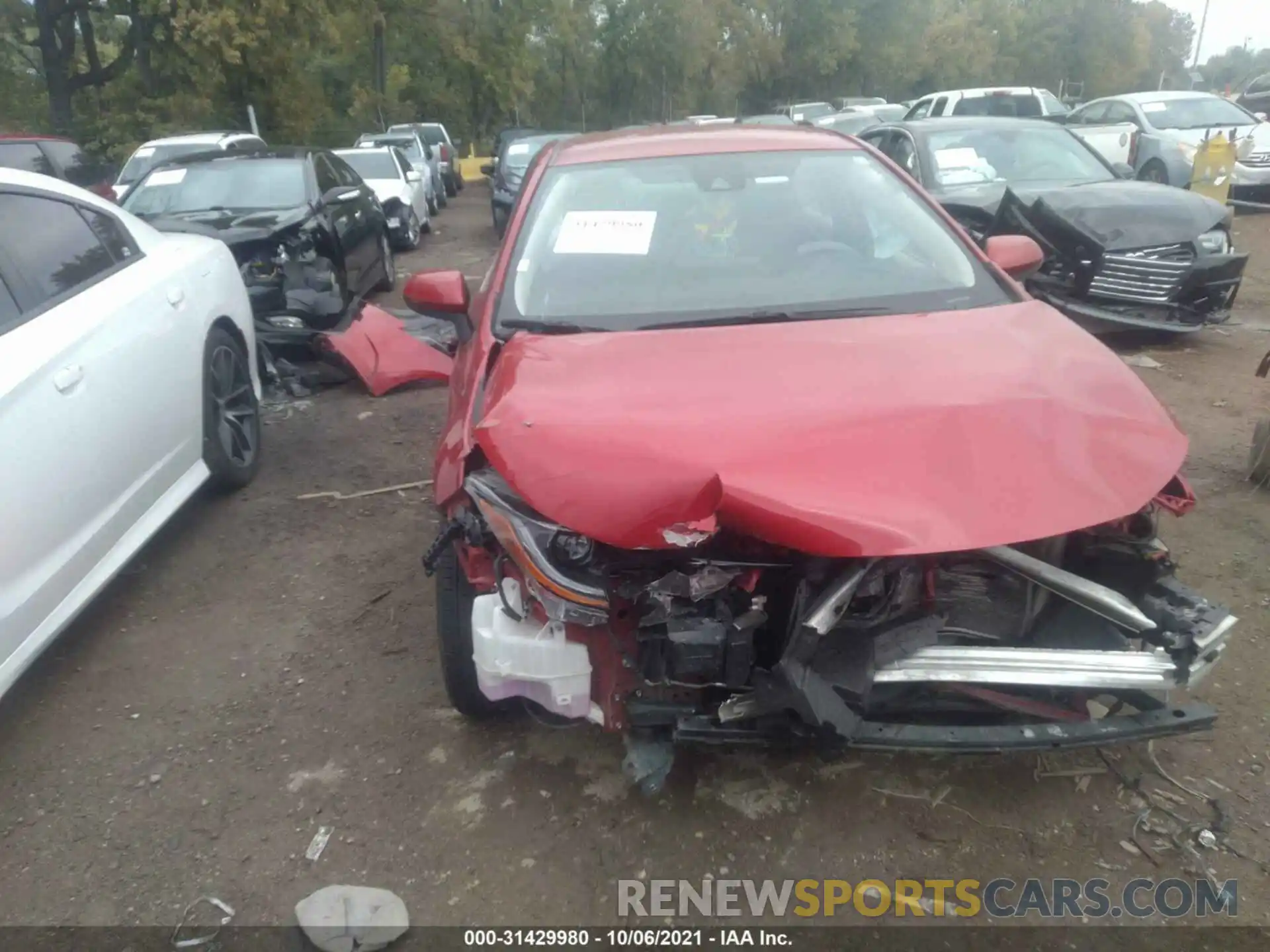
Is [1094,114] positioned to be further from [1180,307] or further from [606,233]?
[606,233]

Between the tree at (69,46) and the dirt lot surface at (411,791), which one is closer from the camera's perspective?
the dirt lot surface at (411,791)

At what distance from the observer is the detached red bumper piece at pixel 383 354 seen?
253 inches

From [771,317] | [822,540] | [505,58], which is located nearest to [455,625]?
[822,540]

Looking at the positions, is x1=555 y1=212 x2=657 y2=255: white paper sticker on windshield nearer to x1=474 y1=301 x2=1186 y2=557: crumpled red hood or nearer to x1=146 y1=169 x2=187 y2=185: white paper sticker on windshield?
x1=474 y1=301 x2=1186 y2=557: crumpled red hood

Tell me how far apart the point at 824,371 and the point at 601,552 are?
2.61 feet

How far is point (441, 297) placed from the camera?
11.8 ft

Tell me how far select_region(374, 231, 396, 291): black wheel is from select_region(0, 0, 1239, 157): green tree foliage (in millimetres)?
10784

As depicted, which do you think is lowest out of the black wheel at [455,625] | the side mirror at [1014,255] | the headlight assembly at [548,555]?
the black wheel at [455,625]

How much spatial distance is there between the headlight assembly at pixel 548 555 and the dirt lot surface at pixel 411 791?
2.49ft

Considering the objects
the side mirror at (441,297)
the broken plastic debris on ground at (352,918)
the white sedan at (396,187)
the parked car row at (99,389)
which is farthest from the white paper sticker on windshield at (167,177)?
the broken plastic debris on ground at (352,918)

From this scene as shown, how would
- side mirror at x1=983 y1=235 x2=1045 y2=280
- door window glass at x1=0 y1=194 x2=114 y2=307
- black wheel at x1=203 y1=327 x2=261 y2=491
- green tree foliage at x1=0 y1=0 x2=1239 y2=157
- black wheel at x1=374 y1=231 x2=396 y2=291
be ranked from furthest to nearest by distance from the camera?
1. green tree foliage at x1=0 y1=0 x2=1239 y2=157
2. black wheel at x1=374 y1=231 x2=396 y2=291
3. black wheel at x1=203 y1=327 x2=261 y2=491
4. side mirror at x1=983 y1=235 x2=1045 y2=280
5. door window glass at x1=0 y1=194 x2=114 y2=307

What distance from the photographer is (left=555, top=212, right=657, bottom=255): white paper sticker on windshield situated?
3.33 metres

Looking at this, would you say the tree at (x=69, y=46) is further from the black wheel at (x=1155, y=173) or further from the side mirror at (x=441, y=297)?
the side mirror at (x=441, y=297)

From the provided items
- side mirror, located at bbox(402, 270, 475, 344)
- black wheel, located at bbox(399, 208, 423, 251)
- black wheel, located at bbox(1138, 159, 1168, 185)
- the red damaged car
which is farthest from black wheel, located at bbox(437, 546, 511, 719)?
black wheel, located at bbox(1138, 159, 1168, 185)
